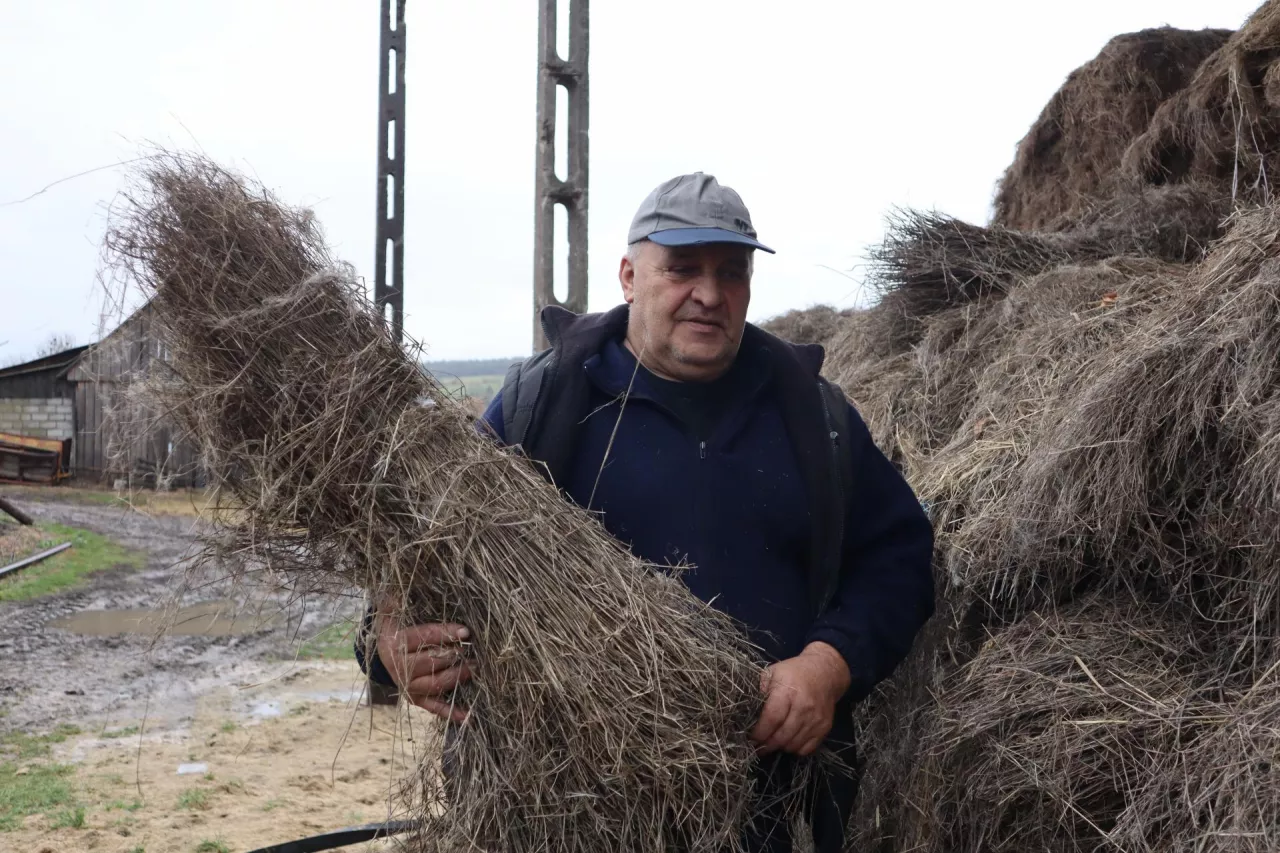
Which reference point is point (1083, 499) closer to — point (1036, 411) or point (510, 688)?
point (1036, 411)

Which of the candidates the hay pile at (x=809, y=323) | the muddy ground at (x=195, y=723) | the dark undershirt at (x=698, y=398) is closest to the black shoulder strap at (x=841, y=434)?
the dark undershirt at (x=698, y=398)

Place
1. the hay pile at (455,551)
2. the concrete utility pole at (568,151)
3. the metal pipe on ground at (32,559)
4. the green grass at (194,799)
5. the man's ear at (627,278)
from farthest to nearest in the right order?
the metal pipe on ground at (32,559), the concrete utility pole at (568,151), the green grass at (194,799), the man's ear at (627,278), the hay pile at (455,551)

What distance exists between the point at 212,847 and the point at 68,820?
69cm

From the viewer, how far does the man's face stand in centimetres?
239

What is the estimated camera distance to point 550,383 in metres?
2.42

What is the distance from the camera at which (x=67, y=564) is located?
1157cm

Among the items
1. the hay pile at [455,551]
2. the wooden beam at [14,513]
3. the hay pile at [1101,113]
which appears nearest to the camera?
the hay pile at [455,551]

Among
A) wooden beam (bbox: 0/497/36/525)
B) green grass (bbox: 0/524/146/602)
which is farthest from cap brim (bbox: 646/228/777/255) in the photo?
wooden beam (bbox: 0/497/36/525)

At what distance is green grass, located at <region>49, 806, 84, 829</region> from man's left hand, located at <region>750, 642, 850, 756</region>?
3404 millimetres

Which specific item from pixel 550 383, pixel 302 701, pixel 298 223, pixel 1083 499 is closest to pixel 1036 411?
pixel 1083 499

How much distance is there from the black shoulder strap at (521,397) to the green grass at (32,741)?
4307mm

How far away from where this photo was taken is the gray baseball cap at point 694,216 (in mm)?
2342

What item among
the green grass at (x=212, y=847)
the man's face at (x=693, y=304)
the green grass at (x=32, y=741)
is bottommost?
the green grass at (x=32, y=741)

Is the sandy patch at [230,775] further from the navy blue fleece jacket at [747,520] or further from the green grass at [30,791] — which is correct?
the navy blue fleece jacket at [747,520]
